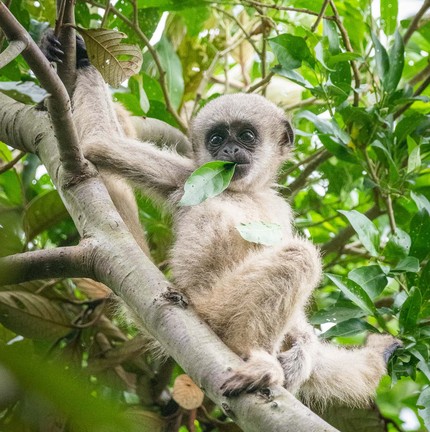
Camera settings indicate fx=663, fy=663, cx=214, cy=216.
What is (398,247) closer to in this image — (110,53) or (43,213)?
(110,53)

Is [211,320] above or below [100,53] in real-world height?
below

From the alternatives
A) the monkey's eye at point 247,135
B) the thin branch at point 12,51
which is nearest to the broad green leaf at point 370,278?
the monkey's eye at point 247,135

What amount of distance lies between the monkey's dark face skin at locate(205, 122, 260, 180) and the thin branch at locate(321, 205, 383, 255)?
41.9 inches

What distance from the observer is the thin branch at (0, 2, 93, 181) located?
106 inches

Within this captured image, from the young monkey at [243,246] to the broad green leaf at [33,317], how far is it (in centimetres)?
100

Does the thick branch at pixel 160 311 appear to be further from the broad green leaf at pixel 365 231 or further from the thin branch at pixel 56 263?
the broad green leaf at pixel 365 231

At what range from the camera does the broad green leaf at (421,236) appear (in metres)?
4.12

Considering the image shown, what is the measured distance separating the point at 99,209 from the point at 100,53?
1.14 meters

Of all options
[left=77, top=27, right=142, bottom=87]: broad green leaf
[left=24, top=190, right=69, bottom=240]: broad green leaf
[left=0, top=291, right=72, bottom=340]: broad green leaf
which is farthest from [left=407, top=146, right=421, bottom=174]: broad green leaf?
[left=0, top=291, right=72, bottom=340]: broad green leaf

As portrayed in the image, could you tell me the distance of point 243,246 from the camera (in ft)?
14.6

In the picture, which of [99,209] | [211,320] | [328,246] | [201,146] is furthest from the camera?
[328,246]

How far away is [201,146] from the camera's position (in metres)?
5.20

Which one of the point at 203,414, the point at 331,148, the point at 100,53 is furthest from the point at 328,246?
the point at 100,53

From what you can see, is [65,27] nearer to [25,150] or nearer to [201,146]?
[25,150]
